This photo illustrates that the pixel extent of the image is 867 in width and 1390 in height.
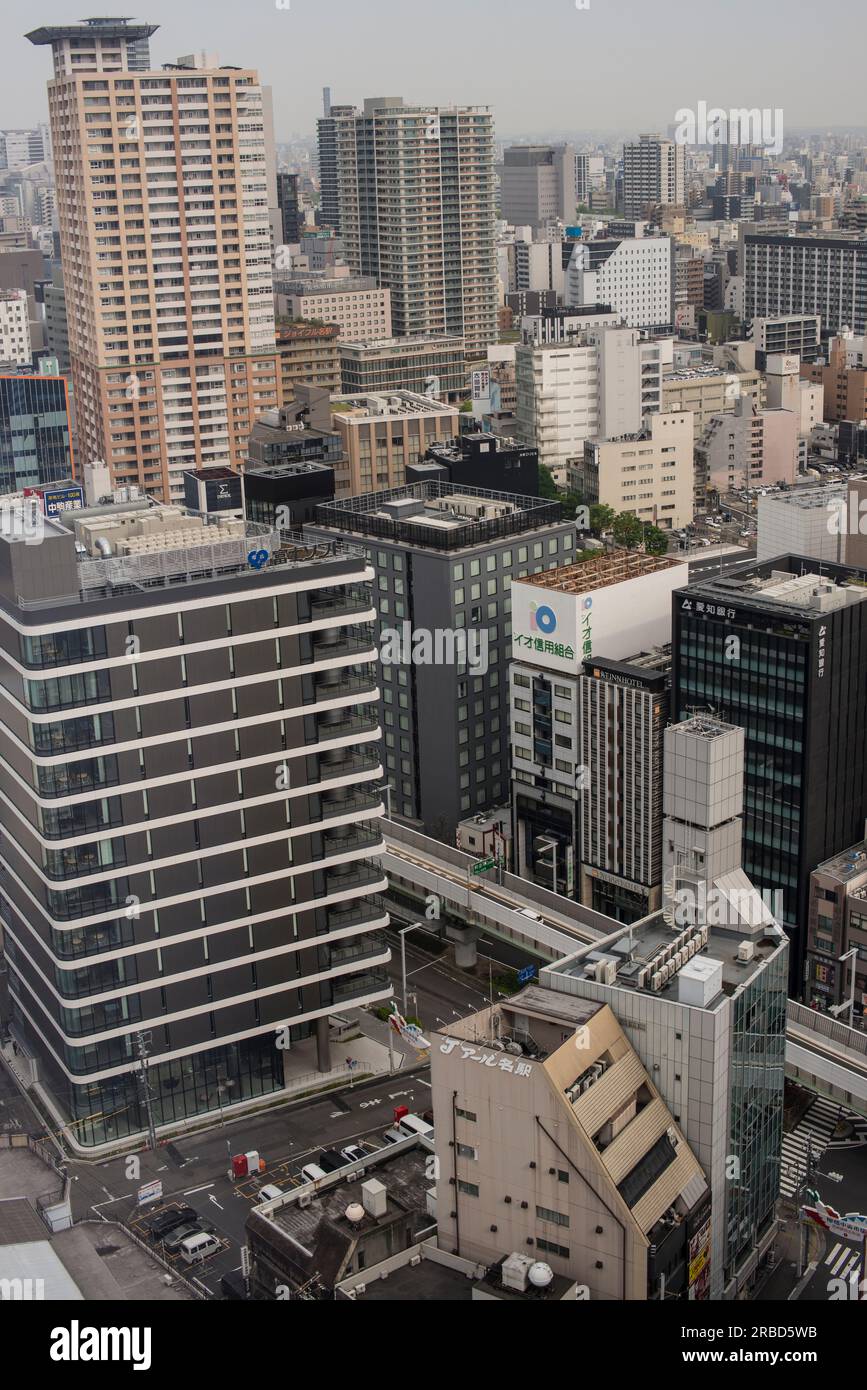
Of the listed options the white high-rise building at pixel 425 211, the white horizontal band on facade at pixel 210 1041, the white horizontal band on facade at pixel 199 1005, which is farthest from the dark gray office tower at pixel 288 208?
the white horizontal band on facade at pixel 210 1041

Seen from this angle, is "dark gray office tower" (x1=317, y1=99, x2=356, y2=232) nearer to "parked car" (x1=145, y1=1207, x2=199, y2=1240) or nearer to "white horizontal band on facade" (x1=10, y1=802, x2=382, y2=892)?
"white horizontal band on facade" (x1=10, y1=802, x2=382, y2=892)

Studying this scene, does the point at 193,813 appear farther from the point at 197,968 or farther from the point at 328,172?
the point at 328,172

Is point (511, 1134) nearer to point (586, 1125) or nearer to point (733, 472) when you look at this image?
point (586, 1125)

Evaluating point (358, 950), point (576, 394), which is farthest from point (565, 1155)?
point (576, 394)

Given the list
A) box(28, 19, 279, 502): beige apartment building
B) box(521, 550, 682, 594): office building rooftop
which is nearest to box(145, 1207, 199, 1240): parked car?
box(521, 550, 682, 594): office building rooftop

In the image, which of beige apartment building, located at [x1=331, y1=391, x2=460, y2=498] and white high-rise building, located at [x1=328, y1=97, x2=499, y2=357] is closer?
beige apartment building, located at [x1=331, y1=391, x2=460, y2=498]

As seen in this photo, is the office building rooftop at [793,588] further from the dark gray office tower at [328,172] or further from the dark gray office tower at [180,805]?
the dark gray office tower at [328,172]
